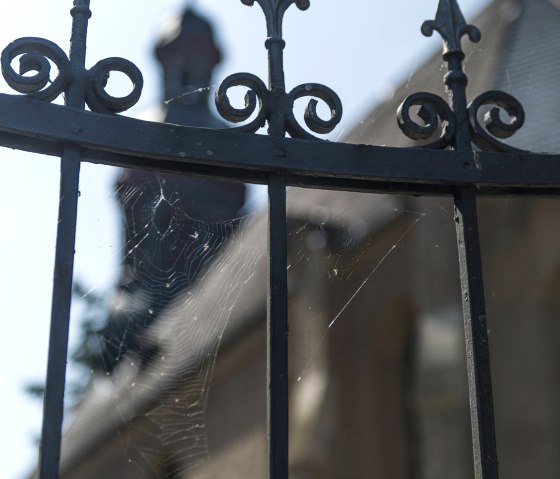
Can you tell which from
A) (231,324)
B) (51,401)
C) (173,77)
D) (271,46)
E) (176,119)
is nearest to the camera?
(51,401)

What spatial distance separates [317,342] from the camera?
7605 mm

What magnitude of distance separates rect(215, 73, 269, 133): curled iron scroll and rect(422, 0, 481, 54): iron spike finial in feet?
1.26

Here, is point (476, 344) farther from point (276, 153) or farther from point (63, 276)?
point (63, 276)

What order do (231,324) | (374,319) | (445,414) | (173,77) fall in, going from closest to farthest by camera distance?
(445,414) < (374,319) < (231,324) < (173,77)

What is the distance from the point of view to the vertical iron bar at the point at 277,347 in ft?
5.54

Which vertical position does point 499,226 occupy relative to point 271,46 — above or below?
above

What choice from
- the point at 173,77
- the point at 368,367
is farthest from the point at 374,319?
the point at 173,77

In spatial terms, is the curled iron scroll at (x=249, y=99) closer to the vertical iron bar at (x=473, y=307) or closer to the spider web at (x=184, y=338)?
the vertical iron bar at (x=473, y=307)

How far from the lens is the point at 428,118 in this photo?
1901mm

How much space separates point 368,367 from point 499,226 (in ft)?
7.09

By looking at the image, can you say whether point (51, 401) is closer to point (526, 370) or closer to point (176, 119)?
point (526, 370)

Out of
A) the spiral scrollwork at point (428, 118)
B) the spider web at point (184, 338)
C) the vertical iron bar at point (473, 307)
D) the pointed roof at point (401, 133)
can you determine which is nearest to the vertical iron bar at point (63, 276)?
the spiral scrollwork at point (428, 118)

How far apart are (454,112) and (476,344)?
447 mm

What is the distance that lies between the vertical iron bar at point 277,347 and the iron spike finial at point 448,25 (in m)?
0.48
